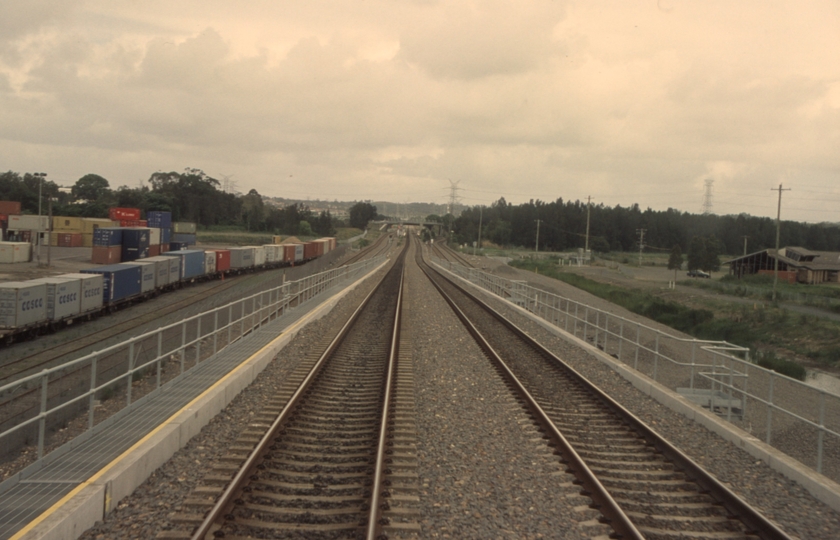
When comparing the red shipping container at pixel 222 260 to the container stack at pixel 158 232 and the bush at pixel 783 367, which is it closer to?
the container stack at pixel 158 232

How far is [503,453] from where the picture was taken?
7.49 m

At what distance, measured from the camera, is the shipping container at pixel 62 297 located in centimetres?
2353

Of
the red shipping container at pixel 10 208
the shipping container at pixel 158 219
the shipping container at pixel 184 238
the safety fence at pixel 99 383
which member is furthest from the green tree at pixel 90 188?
the safety fence at pixel 99 383

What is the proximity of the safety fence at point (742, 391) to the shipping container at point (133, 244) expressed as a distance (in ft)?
100.0

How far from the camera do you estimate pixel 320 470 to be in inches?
268

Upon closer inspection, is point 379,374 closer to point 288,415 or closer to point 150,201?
point 288,415

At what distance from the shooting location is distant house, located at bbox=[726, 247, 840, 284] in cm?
6306

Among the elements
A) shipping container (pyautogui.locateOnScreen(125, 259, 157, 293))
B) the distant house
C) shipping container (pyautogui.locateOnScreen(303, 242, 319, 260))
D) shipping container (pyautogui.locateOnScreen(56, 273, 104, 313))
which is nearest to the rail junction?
shipping container (pyautogui.locateOnScreen(56, 273, 104, 313))

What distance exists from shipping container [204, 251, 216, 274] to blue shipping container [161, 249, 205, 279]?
2.47 ft

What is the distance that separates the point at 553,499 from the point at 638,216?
141 metres

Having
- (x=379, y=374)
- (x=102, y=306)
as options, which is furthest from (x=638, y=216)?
(x=379, y=374)

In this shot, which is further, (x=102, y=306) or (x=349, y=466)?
(x=102, y=306)

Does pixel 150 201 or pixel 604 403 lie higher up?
pixel 150 201

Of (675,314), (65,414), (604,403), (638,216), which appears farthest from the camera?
(638,216)
